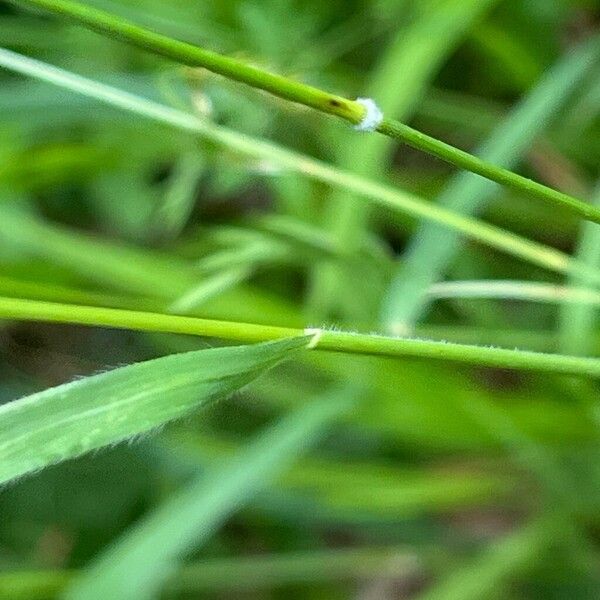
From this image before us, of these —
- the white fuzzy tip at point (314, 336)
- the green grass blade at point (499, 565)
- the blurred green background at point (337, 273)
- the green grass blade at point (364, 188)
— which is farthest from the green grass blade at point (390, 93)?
the white fuzzy tip at point (314, 336)

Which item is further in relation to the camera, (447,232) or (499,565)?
(499,565)

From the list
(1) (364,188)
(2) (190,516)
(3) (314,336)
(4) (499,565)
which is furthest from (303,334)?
(4) (499,565)

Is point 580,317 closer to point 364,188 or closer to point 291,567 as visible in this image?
point 364,188

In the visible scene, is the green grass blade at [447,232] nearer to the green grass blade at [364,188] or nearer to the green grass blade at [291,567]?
the green grass blade at [364,188]

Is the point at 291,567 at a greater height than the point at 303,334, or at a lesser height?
greater

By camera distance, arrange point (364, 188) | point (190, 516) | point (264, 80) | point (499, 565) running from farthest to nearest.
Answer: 1. point (499, 565)
2. point (190, 516)
3. point (364, 188)
4. point (264, 80)

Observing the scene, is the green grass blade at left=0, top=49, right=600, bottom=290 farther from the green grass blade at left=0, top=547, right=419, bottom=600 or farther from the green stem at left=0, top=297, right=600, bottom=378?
the green grass blade at left=0, top=547, right=419, bottom=600
